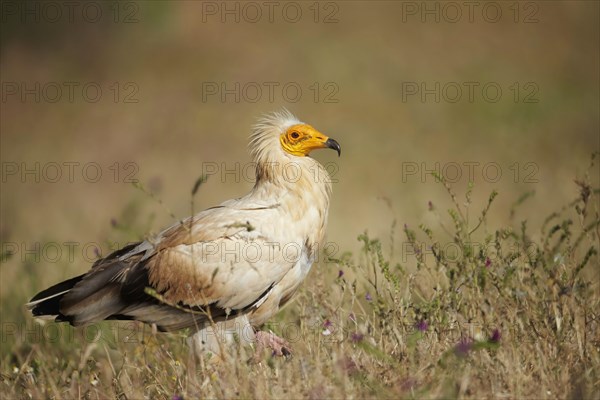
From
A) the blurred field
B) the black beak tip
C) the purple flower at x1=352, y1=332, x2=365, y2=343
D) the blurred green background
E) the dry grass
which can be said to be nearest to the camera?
the dry grass

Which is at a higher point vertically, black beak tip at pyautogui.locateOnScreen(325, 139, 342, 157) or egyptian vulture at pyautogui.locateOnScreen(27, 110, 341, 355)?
black beak tip at pyautogui.locateOnScreen(325, 139, 342, 157)

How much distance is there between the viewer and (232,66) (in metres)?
15.6

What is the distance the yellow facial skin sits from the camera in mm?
5891

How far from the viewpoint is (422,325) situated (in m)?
4.34

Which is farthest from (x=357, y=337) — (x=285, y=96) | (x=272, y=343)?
(x=285, y=96)

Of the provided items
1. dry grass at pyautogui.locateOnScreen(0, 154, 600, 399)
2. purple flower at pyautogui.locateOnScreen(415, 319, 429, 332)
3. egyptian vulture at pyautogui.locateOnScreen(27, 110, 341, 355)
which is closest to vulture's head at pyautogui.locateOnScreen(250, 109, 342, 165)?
egyptian vulture at pyautogui.locateOnScreen(27, 110, 341, 355)

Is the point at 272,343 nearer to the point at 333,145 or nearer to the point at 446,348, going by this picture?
the point at 446,348

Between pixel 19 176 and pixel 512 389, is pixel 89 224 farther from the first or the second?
pixel 512 389

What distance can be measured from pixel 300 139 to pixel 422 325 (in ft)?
6.74

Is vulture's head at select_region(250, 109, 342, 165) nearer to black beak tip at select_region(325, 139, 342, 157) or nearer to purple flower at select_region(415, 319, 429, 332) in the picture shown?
black beak tip at select_region(325, 139, 342, 157)

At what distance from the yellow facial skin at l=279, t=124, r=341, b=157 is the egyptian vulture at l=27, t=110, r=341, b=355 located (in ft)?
0.70

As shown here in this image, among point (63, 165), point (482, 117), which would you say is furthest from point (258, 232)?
point (63, 165)

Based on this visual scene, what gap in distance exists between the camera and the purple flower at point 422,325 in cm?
435

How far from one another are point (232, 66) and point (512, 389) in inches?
492
